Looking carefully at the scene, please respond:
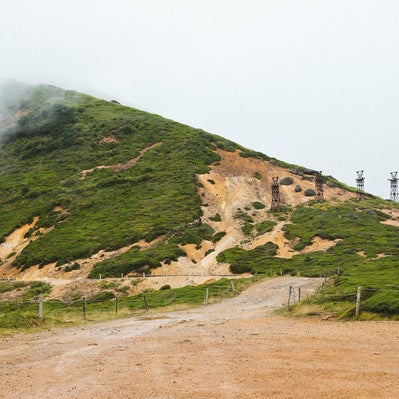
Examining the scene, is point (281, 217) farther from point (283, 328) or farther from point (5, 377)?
point (5, 377)

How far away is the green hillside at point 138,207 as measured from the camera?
6481 centimetres

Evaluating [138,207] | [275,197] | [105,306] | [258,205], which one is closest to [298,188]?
[275,197]

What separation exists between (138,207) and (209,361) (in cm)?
7915

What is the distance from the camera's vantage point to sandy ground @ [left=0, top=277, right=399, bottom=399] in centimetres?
1157

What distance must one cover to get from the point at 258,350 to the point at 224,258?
175 ft

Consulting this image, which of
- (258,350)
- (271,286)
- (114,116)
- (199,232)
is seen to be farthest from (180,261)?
Answer: (114,116)

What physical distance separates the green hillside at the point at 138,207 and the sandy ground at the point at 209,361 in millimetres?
6330

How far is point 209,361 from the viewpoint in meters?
15.0

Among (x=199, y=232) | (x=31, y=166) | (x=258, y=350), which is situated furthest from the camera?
(x=31, y=166)

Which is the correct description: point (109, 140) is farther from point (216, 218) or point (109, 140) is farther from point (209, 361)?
point (209, 361)

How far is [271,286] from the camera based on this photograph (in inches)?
1978

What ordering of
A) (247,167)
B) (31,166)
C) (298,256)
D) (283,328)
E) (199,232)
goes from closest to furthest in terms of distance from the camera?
(283,328)
(298,256)
(199,232)
(247,167)
(31,166)

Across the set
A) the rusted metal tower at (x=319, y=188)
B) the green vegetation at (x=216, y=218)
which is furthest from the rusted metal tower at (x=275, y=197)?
the green vegetation at (x=216, y=218)

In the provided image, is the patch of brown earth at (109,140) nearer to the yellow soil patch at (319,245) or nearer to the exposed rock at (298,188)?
the exposed rock at (298,188)
